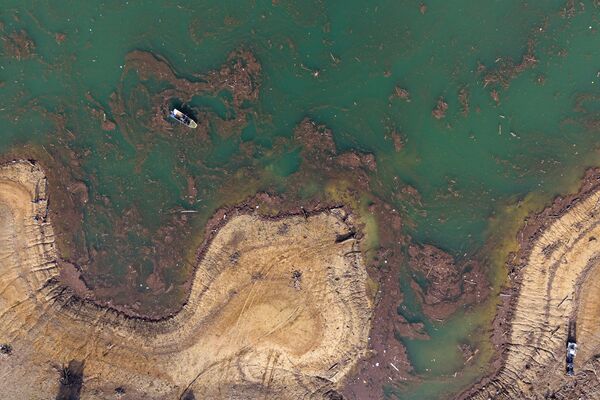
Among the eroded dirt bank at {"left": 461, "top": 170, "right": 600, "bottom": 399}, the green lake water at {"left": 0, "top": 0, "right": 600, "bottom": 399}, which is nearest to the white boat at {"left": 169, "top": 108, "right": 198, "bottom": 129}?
the green lake water at {"left": 0, "top": 0, "right": 600, "bottom": 399}

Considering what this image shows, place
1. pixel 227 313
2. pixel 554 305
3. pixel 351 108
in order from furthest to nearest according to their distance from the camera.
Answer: pixel 351 108 < pixel 227 313 < pixel 554 305

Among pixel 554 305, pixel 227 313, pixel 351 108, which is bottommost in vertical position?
pixel 227 313

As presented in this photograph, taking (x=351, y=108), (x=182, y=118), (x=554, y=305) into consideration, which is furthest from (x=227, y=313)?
(x=554, y=305)

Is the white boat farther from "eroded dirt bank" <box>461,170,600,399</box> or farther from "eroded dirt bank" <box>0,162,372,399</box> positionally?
"eroded dirt bank" <box>461,170,600,399</box>

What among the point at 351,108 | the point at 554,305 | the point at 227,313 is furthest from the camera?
Answer: the point at 351,108

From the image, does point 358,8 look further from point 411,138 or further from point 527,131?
point 527,131

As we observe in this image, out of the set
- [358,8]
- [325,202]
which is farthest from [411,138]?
[358,8]

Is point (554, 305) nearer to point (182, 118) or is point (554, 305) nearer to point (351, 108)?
point (351, 108)
